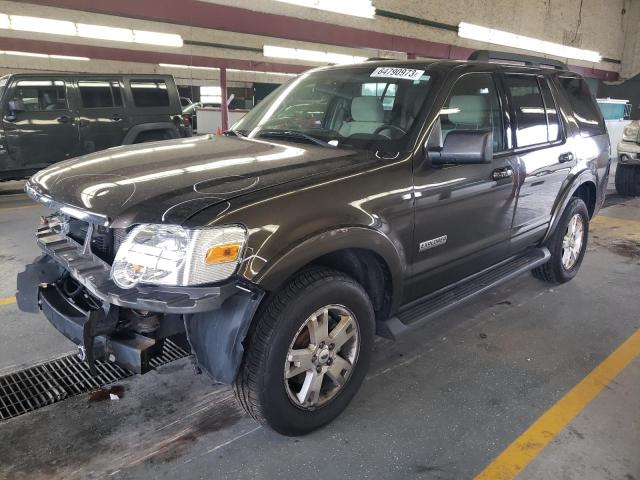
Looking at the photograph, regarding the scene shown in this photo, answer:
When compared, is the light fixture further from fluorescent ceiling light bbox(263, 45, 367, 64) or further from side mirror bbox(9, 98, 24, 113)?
side mirror bbox(9, 98, 24, 113)

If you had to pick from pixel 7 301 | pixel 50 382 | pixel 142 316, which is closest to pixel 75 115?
pixel 7 301

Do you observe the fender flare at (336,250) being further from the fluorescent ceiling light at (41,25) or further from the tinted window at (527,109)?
the fluorescent ceiling light at (41,25)

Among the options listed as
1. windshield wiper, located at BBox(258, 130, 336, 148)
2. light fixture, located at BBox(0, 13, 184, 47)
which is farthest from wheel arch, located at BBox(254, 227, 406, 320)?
light fixture, located at BBox(0, 13, 184, 47)

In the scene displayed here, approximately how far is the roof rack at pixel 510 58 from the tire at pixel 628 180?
5515 mm

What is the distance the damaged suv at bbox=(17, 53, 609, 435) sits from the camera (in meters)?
2.01

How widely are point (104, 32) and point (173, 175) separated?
43.1ft

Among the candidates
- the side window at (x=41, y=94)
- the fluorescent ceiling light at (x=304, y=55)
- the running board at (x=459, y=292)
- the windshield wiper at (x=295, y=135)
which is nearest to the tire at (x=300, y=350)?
the running board at (x=459, y=292)

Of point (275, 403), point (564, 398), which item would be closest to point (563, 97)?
point (564, 398)

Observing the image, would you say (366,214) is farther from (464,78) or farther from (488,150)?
(464,78)

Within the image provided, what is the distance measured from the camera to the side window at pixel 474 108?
2.97 metres

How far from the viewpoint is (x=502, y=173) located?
129 inches

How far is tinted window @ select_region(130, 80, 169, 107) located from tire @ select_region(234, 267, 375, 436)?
25.7 feet

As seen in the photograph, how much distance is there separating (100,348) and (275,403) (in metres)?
0.77

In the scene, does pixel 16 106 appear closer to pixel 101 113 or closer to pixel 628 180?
pixel 101 113
